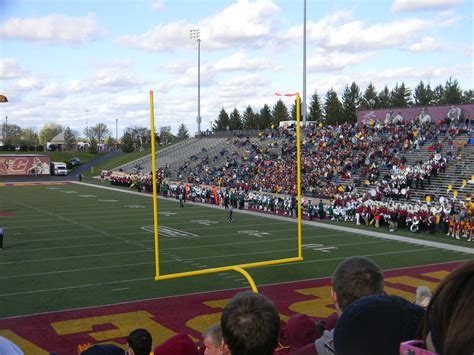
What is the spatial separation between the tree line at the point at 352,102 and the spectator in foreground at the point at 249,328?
6364 cm

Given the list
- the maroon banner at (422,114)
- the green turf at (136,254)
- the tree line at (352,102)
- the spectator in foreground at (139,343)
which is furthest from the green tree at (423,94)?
the spectator in foreground at (139,343)

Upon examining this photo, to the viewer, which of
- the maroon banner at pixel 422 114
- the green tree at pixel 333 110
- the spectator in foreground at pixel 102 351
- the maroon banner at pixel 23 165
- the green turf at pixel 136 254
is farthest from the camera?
the green tree at pixel 333 110

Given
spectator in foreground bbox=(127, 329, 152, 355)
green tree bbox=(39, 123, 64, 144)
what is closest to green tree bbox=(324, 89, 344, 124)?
spectator in foreground bbox=(127, 329, 152, 355)

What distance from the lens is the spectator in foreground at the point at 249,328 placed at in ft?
6.61

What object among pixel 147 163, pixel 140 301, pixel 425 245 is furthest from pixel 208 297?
pixel 147 163

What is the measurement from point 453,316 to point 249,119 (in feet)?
261

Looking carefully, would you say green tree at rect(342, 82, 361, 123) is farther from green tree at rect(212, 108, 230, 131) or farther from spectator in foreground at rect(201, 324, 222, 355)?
spectator in foreground at rect(201, 324, 222, 355)

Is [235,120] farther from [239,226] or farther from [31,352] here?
[31,352]

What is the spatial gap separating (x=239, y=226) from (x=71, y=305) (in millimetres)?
11887

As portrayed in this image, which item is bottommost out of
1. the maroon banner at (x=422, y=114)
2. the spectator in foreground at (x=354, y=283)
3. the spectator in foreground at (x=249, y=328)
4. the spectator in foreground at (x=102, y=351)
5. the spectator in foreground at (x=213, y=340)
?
the spectator in foreground at (x=102, y=351)

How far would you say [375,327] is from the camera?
150 cm

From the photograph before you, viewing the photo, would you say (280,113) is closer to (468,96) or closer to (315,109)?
(315,109)

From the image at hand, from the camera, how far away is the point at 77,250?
16.4 metres

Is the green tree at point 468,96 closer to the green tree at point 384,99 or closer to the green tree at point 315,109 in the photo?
the green tree at point 384,99
